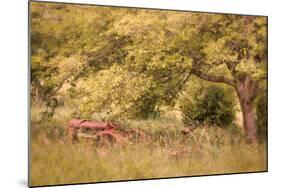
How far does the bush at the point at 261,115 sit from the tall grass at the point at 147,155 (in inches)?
6.0

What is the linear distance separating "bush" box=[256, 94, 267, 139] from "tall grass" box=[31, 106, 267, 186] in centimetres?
15

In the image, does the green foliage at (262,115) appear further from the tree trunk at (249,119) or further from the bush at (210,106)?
the bush at (210,106)

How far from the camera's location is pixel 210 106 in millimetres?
6121

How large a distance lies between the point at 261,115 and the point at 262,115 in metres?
0.01

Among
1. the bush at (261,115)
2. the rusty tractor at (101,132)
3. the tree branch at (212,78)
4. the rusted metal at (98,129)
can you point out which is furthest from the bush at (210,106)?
the rusted metal at (98,129)

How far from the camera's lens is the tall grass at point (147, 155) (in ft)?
18.0

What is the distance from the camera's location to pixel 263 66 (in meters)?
6.36

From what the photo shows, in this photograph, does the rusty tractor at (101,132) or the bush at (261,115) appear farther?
the bush at (261,115)

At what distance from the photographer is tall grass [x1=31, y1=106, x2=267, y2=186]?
18.0 ft

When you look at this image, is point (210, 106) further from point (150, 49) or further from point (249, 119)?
point (150, 49)

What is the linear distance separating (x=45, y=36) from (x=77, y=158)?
1201 mm

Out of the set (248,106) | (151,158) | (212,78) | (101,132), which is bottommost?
(151,158)

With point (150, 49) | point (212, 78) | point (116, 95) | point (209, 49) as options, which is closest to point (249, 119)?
point (212, 78)
